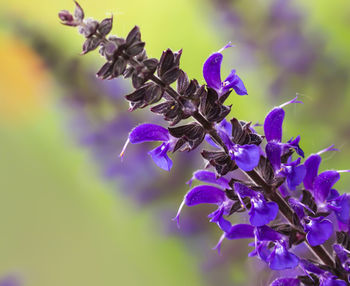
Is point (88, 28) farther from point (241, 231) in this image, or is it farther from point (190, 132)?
point (241, 231)

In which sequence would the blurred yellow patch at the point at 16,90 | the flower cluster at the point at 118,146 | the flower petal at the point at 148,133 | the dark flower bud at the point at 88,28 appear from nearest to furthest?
the dark flower bud at the point at 88,28, the flower petal at the point at 148,133, the flower cluster at the point at 118,146, the blurred yellow patch at the point at 16,90

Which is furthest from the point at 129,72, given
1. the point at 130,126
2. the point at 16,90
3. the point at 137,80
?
the point at 16,90

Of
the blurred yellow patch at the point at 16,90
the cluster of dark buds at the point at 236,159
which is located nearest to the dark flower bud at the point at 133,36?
the cluster of dark buds at the point at 236,159

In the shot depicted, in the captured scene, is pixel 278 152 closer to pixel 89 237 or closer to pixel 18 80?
pixel 89 237

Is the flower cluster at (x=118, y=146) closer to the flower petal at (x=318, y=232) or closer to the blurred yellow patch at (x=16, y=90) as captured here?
the flower petal at (x=318, y=232)

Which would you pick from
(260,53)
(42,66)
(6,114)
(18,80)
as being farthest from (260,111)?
(6,114)

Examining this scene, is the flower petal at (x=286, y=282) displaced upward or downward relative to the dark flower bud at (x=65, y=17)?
downward
